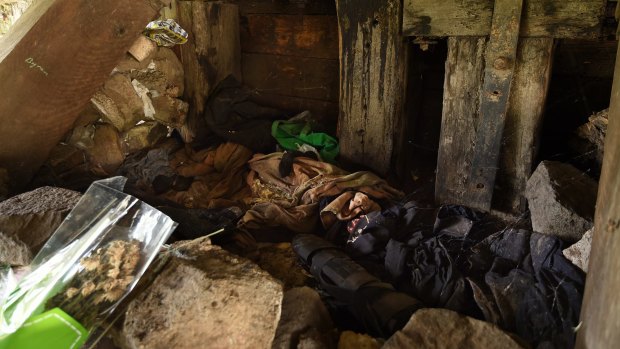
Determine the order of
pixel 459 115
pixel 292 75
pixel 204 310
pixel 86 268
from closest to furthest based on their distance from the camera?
pixel 204 310
pixel 86 268
pixel 459 115
pixel 292 75

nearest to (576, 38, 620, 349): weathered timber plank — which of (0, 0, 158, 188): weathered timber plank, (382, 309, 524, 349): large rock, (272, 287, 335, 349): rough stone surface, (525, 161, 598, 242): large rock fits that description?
(382, 309, 524, 349): large rock

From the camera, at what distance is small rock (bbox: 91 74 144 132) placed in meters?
2.54

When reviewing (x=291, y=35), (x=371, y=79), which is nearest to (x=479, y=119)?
(x=371, y=79)

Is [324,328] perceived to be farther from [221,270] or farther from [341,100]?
[341,100]

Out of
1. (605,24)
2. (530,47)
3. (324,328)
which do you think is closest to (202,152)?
(324,328)

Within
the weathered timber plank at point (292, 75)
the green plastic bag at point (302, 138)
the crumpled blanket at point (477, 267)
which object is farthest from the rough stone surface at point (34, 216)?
the weathered timber plank at point (292, 75)

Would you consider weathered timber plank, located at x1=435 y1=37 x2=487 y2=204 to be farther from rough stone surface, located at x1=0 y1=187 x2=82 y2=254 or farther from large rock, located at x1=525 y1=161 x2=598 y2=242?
rough stone surface, located at x1=0 y1=187 x2=82 y2=254

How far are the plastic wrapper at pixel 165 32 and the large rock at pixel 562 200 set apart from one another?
2178mm

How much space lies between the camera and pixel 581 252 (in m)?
1.71

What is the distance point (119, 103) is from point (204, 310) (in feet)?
5.86

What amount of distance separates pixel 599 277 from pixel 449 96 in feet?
4.34

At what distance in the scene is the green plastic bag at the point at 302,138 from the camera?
2.96 m

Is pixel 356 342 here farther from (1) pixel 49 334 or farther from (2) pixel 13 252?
(2) pixel 13 252

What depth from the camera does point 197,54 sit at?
121 inches
